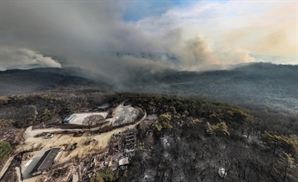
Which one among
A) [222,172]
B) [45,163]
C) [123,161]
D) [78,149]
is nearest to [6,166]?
[45,163]

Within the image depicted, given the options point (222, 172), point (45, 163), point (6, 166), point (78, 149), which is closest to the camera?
point (222, 172)

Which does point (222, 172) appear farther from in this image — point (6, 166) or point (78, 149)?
point (6, 166)

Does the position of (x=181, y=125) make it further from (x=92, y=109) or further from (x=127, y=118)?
(x=92, y=109)

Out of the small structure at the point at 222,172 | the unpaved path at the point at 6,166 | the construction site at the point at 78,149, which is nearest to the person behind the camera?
the small structure at the point at 222,172

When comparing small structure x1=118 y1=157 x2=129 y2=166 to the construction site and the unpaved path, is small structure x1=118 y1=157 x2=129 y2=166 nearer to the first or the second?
the construction site

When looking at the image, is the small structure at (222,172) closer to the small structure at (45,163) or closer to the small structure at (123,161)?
the small structure at (123,161)

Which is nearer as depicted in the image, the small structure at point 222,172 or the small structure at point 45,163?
the small structure at point 222,172

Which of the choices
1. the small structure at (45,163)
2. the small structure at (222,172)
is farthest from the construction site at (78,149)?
the small structure at (222,172)

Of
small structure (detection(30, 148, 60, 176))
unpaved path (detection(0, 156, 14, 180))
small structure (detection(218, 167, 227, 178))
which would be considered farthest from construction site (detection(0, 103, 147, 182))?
small structure (detection(218, 167, 227, 178))
